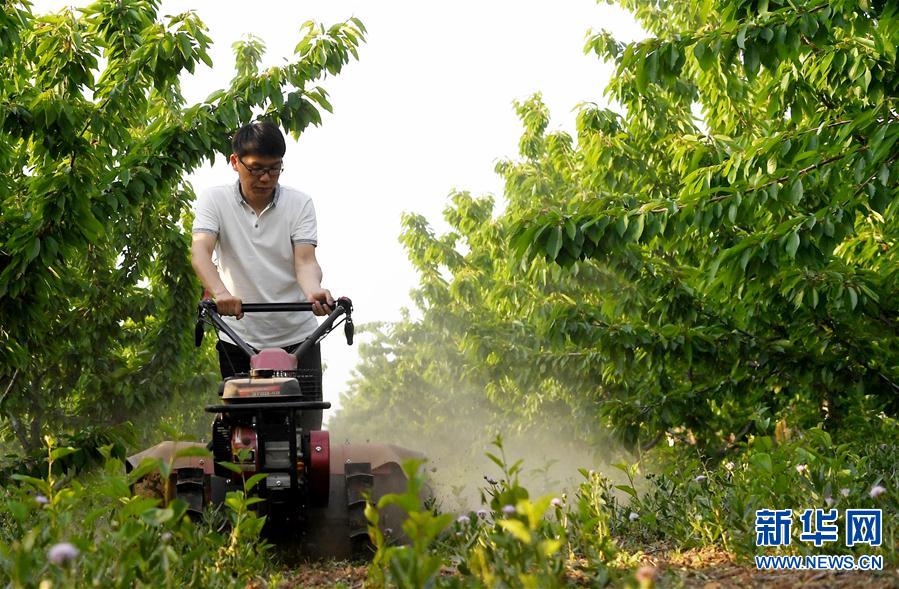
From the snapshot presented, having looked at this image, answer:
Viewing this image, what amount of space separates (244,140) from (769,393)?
7949mm

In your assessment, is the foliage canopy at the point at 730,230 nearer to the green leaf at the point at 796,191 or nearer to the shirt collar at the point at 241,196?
the green leaf at the point at 796,191

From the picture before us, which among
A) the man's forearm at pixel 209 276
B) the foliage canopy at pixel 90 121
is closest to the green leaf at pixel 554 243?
the man's forearm at pixel 209 276

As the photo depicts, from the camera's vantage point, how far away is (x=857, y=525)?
13.9ft

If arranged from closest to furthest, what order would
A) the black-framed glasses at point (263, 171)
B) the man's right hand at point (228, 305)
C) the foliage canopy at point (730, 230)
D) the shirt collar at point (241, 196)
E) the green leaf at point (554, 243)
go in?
the man's right hand at point (228, 305)
the black-framed glasses at point (263, 171)
the shirt collar at point (241, 196)
the foliage canopy at point (730, 230)
the green leaf at point (554, 243)

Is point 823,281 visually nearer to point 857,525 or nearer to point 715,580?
point 857,525

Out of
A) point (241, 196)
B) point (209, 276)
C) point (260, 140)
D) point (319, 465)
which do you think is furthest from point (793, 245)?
point (209, 276)

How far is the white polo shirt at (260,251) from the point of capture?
5.75 meters

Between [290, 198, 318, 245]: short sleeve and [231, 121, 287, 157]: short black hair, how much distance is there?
420 millimetres

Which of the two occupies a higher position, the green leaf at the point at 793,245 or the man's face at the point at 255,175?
the man's face at the point at 255,175

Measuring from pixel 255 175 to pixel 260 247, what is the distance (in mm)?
425

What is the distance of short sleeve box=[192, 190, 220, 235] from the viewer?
18.8 ft

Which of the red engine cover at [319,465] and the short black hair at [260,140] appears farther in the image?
the short black hair at [260,140]

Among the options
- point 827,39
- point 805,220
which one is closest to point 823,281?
point 805,220

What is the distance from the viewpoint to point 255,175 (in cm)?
567
